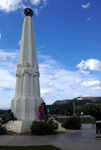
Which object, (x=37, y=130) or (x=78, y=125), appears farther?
(x=78, y=125)

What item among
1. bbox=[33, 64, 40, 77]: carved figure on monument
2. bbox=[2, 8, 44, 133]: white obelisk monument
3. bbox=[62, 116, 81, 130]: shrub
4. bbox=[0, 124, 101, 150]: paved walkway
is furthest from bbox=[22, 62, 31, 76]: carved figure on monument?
bbox=[0, 124, 101, 150]: paved walkway

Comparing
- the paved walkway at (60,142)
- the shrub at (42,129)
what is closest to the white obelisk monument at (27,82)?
the shrub at (42,129)

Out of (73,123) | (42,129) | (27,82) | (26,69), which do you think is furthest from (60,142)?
(26,69)

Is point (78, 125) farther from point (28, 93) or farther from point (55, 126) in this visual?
point (28, 93)

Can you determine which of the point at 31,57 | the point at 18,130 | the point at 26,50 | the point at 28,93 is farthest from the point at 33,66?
the point at 18,130

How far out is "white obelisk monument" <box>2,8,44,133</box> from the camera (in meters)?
11.6

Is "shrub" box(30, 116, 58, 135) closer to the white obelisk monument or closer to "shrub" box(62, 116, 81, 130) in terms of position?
the white obelisk monument

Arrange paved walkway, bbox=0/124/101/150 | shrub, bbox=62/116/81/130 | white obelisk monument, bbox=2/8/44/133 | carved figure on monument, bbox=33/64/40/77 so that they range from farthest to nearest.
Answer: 1. carved figure on monument, bbox=33/64/40/77
2. white obelisk monument, bbox=2/8/44/133
3. shrub, bbox=62/116/81/130
4. paved walkway, bbox=0/124/101/150

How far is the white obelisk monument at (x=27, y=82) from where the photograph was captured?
1159cm

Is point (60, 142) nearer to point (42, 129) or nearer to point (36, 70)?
point (42, 129)

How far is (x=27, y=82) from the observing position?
39.7ft

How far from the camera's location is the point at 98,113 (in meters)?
7.87

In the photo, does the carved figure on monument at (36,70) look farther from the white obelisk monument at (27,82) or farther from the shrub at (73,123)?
the shrub at (73,123)

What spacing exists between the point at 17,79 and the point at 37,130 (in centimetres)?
571
